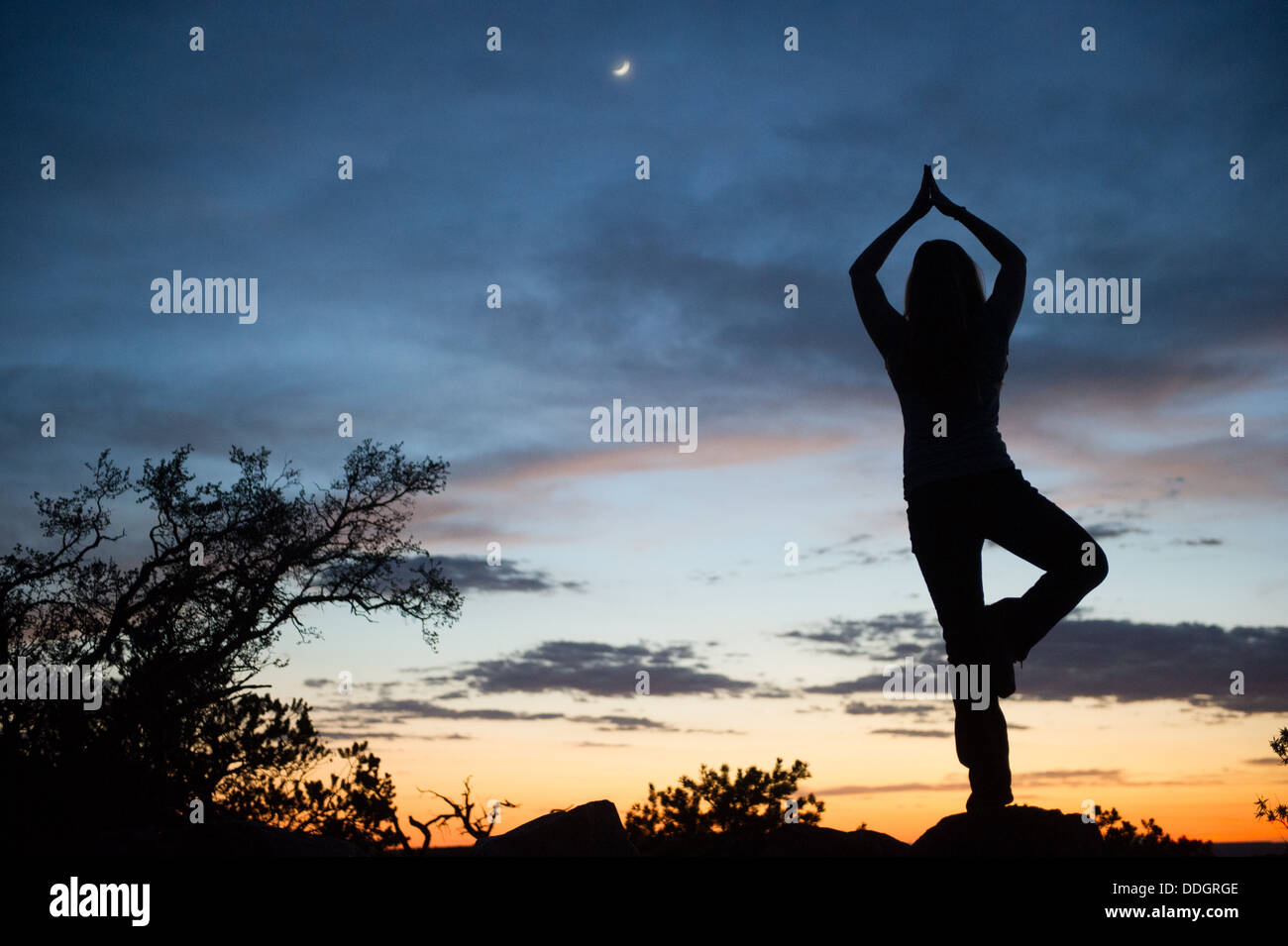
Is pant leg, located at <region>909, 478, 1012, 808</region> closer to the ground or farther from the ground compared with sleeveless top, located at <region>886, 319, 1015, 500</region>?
closer to the ground

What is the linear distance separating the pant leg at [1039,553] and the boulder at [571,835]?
356cm

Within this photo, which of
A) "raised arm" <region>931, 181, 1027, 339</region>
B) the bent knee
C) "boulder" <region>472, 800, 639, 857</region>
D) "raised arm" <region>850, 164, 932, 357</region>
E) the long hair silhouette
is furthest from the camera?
"boulder" <region>472, 800, 639, 857</region>

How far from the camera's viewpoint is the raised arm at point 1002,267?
18.5 feet

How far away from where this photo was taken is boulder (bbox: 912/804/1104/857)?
5316mm

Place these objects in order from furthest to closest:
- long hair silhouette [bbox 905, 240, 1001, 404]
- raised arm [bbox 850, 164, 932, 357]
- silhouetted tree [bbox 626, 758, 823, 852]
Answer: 1. silhouetted tree [bbox 626, 758, 823, 852]
2. raised arm [bbox 850, 164, 932, 357]
3. long hair silhouette [bbox 905, 240, 1001, 404]

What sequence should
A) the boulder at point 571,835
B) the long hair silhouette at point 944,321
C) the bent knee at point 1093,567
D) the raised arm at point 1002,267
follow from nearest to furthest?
the bent knee at point 1093,567 < the long hair silhouette at point 944,321 < the raised arm at point 1002,267 < the boulder at point 571,835

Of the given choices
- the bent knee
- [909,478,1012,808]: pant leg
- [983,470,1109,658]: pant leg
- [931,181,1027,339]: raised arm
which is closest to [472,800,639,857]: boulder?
[909,478,1012,808]: pant leg

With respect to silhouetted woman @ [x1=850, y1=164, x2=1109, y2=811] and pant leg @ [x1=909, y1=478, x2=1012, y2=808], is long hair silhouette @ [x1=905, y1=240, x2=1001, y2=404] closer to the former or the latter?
silhouetted woman @ [x1=850, y1=164, x2=1109, y2=811]

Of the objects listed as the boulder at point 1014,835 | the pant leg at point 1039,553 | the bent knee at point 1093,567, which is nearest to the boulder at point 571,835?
the boulder at point 1014,835

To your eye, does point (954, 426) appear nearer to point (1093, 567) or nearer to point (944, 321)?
point (944, 321)

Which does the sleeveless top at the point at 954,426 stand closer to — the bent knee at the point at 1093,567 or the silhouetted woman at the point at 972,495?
the silhouetted woman at the point at 972,495

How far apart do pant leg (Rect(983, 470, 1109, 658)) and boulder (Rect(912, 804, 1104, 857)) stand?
0.97 meters
